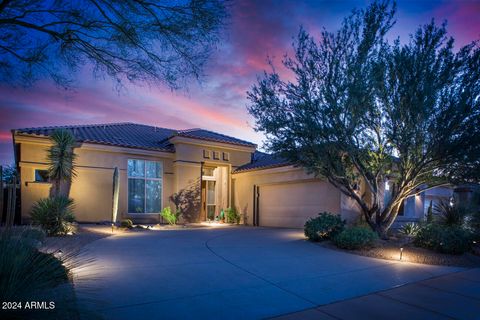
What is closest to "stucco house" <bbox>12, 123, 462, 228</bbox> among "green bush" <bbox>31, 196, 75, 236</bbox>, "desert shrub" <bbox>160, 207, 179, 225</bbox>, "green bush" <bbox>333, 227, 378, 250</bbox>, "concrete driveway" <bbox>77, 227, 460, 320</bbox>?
"desert shrub" <bbox>160, 207, 179, 225</bbox>

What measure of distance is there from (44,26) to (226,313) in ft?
18.3

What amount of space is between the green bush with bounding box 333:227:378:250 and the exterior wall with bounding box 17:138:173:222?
1159 cm

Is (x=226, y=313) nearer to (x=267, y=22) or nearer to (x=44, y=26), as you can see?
(x=44, y=26)

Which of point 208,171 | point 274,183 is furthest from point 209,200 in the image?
point 274,183

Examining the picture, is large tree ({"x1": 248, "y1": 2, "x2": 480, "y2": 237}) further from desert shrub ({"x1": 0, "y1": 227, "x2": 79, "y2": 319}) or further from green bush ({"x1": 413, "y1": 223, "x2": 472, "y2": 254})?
desert shrub ({"x1": 0, "y1": 227, "x2": 79, "y2": 319})

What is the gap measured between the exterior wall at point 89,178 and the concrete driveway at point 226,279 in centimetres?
758

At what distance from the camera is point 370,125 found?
33.9 feet

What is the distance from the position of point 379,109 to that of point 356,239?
4.15 metres

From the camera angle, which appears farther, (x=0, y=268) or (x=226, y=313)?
(x=226, y=313)

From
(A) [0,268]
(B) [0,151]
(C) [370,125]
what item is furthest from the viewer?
(B) [0,151]

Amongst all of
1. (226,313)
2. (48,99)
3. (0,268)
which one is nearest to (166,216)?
(48,99)

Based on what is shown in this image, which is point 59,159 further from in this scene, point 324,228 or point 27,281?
point 27,281

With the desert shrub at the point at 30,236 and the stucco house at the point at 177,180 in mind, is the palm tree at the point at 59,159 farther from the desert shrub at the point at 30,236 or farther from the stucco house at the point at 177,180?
the desert shrub at the point at 30,236

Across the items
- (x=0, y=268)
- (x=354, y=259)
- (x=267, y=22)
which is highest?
(x=267, y=22)
